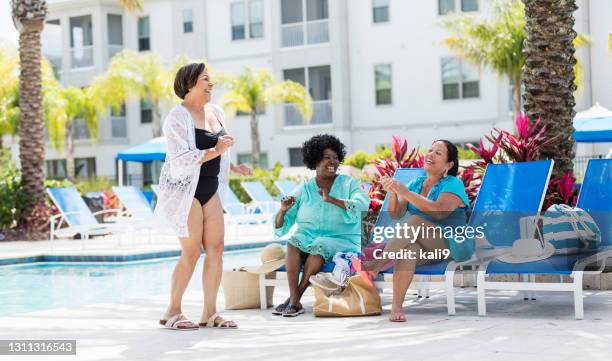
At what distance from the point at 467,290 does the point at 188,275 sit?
9.80 ft

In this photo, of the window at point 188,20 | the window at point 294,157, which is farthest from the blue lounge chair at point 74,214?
the window at point 188,20

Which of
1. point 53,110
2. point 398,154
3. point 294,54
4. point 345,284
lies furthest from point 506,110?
point 345,284

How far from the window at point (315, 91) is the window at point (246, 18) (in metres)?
2.13

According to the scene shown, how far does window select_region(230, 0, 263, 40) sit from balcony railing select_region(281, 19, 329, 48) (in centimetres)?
122

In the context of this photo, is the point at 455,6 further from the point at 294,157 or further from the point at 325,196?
the point at 325,196

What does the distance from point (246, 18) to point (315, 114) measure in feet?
15.4

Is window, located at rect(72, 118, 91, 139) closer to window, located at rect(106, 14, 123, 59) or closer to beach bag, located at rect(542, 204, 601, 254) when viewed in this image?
window, located at rect(106, 14, 123, 59)

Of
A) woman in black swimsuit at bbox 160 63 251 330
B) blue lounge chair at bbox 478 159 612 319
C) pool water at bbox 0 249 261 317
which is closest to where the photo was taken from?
blue lounge chair at bbox 478 159 612 319

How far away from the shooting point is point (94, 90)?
32.4 metres

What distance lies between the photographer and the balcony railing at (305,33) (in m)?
32.2

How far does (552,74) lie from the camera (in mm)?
8938

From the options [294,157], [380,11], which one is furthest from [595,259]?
[294,157]

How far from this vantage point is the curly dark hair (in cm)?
719

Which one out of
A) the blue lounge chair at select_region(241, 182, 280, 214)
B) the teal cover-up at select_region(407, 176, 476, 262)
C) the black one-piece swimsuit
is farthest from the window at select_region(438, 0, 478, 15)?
the black one-piece swimsuit
